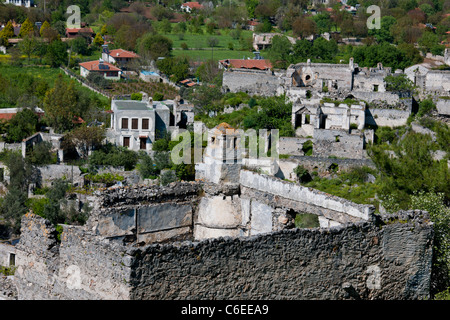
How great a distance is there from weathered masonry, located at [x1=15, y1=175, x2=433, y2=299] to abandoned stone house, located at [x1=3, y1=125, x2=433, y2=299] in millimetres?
17

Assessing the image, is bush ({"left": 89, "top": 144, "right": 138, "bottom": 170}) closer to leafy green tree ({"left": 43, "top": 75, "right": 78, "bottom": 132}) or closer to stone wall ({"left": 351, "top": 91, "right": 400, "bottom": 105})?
leafy green tree ({"left": 43, "top": 75, "right": 78, "bottom": 132})

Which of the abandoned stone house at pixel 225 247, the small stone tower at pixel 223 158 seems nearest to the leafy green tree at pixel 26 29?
the small stone tower at pixel 223 158

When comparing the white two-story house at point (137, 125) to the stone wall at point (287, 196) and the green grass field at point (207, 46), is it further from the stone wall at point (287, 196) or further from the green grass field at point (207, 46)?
the stone wall at point (287, 196)

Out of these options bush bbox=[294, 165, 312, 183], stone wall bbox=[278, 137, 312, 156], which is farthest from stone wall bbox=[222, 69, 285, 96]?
bush bbox=[294, 165, 312, 183]

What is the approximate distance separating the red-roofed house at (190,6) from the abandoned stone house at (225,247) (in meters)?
94.0

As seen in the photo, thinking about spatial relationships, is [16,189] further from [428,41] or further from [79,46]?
[428,41]

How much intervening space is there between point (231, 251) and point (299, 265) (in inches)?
56.9

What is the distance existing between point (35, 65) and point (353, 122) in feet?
116

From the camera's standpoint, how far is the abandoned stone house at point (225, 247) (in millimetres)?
13445

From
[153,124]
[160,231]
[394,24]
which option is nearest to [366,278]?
[160,231]

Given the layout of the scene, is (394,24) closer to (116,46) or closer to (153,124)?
(116,46)

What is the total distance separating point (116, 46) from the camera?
81562mm

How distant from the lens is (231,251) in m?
14.1

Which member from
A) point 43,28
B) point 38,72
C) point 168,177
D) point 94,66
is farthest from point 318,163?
point 43,28
